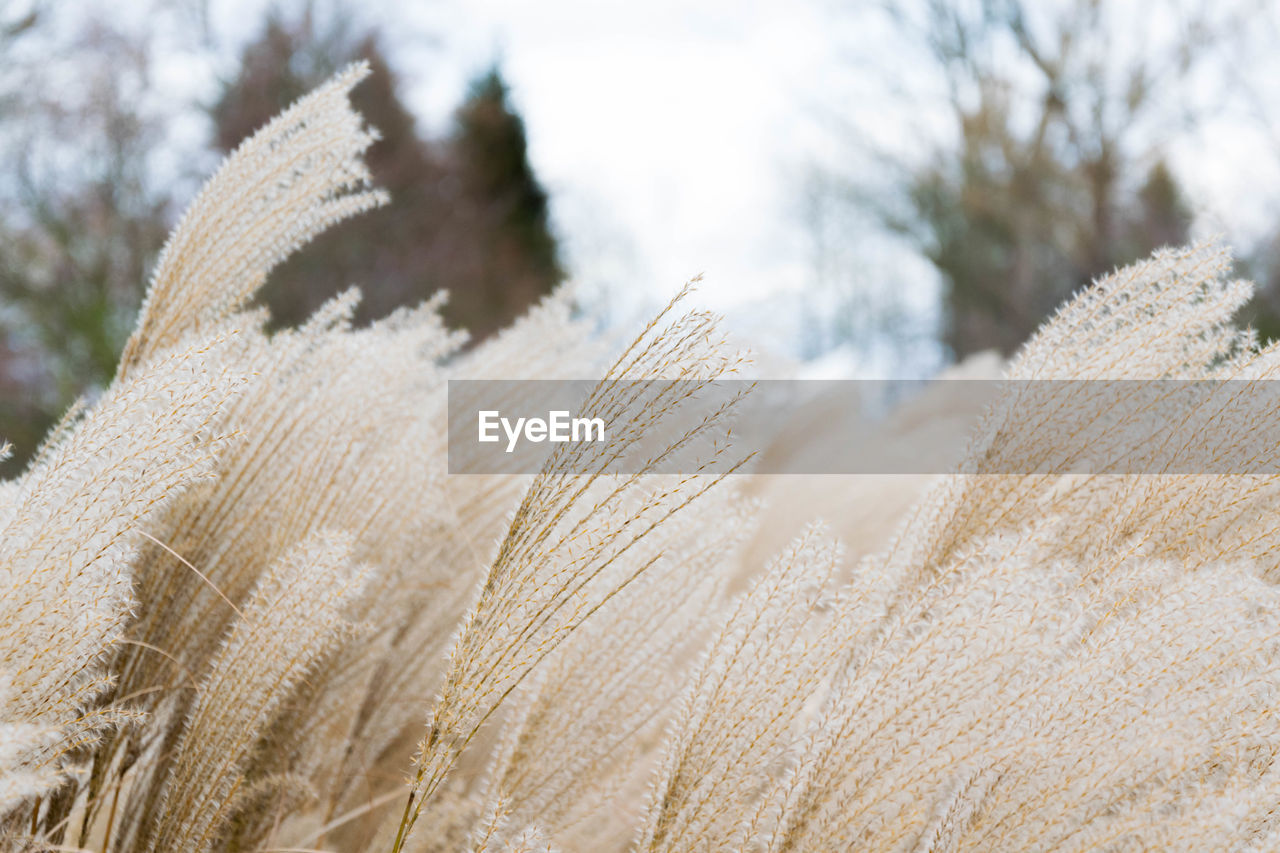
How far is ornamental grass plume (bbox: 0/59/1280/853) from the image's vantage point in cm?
46

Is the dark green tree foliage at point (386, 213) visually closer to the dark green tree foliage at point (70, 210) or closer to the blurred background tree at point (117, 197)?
the blurred background tree at point (117, 197)

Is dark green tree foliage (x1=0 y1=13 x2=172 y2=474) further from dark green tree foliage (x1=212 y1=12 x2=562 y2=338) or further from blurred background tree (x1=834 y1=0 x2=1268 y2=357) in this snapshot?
blurred background tree (x1=834 y1=0 x2=1268 y2=357)

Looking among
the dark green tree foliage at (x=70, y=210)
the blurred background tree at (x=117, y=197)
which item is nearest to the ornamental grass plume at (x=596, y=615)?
the blurred background tree at (x=117, y=197)

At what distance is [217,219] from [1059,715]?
0.74 meters

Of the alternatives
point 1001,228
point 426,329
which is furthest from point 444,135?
point 426,329

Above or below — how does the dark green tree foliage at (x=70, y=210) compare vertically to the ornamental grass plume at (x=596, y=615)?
above

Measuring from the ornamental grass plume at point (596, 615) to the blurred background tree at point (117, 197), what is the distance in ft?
17.1

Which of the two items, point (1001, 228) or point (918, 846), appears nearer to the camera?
point (918, 846)

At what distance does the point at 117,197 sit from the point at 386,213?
2694mm

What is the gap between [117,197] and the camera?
6980 mm

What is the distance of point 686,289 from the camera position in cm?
47

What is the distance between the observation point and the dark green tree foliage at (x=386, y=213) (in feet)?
27.3

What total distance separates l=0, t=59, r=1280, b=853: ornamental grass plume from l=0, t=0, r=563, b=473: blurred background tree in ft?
17.1

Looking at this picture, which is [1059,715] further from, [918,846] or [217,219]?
[217,219]
